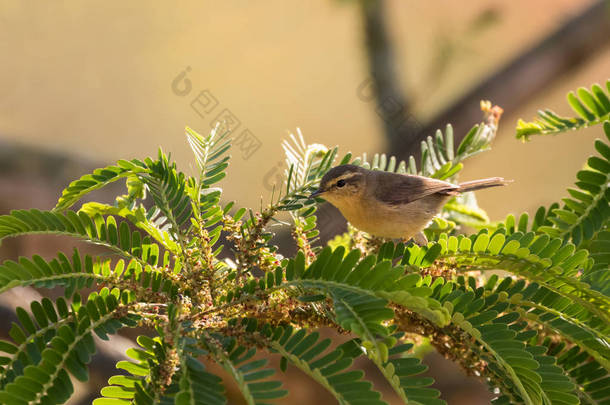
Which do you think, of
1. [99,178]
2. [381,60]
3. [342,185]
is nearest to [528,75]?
[381,60]

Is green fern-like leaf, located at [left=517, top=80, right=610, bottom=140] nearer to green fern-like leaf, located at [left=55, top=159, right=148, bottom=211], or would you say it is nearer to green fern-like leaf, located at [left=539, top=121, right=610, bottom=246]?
green fern-like leaf, located at [left=539, top=121, right=610, bottom=246]

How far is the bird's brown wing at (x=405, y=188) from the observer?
1532 mm

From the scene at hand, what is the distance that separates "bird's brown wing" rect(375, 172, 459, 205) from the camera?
1.53 metres

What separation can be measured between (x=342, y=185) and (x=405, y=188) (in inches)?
9.9

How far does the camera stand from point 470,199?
1585 millimetres

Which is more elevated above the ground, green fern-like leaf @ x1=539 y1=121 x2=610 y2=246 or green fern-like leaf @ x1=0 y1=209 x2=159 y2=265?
green fern-like leaf @ x1=0 y1=209 x2=159 y2=265

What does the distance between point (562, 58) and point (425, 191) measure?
2.71m

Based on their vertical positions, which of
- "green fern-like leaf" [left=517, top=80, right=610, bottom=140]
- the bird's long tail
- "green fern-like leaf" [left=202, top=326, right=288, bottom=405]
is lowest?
"green fern-like leaf" [left=202, top=326, right=288, bottom=405]

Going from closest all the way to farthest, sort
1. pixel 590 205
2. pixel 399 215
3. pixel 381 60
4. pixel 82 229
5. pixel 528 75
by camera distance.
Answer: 1. pixel 82 229
2. pixel 590 205
3. pixel 399 215
4. pixel 528 75
5. pixel 381 60

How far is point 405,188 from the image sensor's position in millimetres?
1696

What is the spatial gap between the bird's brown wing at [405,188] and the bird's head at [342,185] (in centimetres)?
9

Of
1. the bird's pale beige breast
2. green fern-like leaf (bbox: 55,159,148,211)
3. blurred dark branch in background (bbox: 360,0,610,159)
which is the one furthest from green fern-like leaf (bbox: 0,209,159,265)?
blurred dark branch in background (bbox: 360,0,610,159)

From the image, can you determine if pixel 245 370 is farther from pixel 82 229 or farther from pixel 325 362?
pixel 82 229

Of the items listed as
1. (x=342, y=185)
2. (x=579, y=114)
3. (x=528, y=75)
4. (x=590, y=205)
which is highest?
(x=528, y=75)
